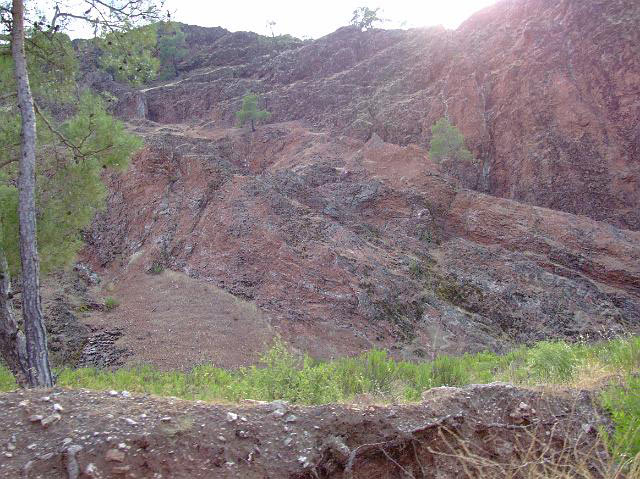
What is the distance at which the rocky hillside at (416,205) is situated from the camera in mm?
13789

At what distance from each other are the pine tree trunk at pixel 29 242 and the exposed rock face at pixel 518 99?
19.3 m

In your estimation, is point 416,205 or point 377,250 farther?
point 416,205

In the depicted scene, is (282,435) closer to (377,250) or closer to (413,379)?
(413,379)

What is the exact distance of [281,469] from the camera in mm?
3289

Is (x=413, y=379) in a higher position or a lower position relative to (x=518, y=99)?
lower

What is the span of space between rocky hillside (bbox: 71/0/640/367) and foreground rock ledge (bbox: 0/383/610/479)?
8.10m

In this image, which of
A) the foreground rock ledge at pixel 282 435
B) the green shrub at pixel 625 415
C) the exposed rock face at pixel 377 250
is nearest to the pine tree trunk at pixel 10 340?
the foreground rock ledge at pixel 282 435

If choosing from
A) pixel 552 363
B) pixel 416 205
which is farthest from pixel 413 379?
pixel 416 205

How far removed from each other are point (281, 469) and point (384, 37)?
1401 inches

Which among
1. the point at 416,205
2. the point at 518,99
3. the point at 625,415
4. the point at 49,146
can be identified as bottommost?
the point at 625,415

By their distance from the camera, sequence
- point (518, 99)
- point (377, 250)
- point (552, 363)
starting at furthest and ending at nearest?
point (518, 99)
point (377, 250)
point (552, 363)

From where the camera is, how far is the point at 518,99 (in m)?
23.5

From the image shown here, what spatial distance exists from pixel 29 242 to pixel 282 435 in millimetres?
3980

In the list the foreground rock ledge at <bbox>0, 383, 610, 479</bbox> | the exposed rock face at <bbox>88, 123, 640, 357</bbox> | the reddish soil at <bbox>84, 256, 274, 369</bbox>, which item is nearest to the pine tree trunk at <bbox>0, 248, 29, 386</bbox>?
the foreground rock ledge at <bbox>0, 383, 610, 479</bbox>
